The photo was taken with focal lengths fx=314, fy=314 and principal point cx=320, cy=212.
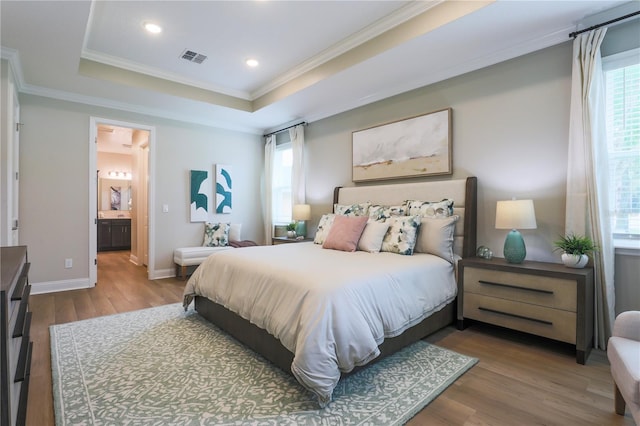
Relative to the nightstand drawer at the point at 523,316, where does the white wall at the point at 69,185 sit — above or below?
above

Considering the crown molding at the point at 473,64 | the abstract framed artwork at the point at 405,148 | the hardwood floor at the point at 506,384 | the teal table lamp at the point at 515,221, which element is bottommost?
the hardwood floor at the point at 506,384

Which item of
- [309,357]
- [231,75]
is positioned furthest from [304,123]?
[309,357]

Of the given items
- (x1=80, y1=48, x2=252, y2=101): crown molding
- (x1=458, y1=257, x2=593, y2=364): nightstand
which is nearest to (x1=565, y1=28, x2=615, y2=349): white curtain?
(x1=458, y1=257, x2=593, y2=364): nightstand

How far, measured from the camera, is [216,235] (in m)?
5.47

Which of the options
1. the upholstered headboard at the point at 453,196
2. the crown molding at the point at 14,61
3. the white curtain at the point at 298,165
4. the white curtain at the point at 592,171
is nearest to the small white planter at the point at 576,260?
the white curtain at the point at 592,171

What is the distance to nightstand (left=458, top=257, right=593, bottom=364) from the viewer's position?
227 cm

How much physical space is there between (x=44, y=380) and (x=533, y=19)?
4.46 meters

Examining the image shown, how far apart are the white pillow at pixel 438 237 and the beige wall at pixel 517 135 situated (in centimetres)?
46

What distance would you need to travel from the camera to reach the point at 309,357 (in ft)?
5.52

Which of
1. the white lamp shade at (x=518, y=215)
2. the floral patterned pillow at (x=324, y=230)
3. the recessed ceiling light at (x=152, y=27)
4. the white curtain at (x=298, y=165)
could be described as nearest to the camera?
the white lamp shade at (x=518, y=215)

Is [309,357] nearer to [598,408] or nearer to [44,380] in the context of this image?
[598,408]

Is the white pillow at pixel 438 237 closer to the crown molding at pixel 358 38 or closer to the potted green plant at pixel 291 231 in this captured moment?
the crown molding at pixel 358 38

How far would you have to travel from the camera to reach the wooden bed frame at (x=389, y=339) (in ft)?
7.10

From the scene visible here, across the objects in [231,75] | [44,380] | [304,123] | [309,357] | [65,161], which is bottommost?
[44,380]
